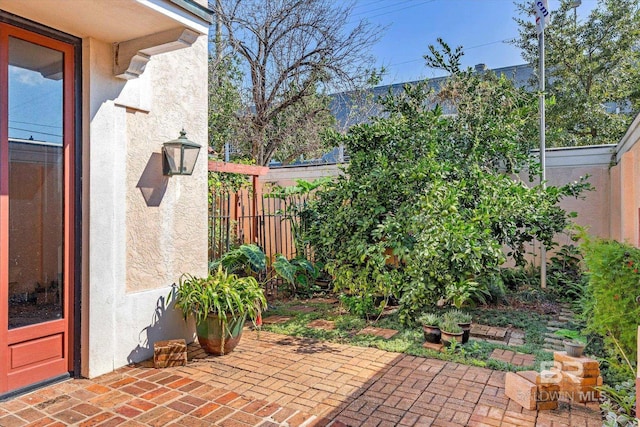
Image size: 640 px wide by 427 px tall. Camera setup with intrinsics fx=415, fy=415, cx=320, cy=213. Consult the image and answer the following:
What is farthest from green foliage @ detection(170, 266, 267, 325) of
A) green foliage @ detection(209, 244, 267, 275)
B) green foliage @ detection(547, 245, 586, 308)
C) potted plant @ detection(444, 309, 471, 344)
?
green foliage @ detection(547, 245, 586, 308)

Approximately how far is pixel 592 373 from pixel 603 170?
536cm

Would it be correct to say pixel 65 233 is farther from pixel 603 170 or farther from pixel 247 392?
pixel 603 170

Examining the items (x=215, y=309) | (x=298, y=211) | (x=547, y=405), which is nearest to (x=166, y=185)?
(x=215, y=309)

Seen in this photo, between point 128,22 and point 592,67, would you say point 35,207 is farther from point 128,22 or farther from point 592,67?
point 592,67

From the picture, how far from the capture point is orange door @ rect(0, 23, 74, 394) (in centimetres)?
313

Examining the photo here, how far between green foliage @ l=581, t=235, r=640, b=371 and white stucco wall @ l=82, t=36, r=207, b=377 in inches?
153

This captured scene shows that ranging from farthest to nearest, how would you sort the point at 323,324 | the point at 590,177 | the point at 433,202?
the point at 590,177
the point at 323,324
the point at 433,202

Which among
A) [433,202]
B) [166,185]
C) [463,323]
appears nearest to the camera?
[166,185]

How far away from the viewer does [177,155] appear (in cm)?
407

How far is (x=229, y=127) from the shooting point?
1048 cm

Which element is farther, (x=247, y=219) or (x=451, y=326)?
(x=247, y=219)

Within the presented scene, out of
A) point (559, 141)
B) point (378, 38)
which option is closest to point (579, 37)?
point (559, 141)

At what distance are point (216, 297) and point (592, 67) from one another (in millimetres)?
11483

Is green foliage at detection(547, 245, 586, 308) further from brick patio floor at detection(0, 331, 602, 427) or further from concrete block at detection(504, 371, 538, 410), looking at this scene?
concrete block at detection(504, 371, 538, 410)
